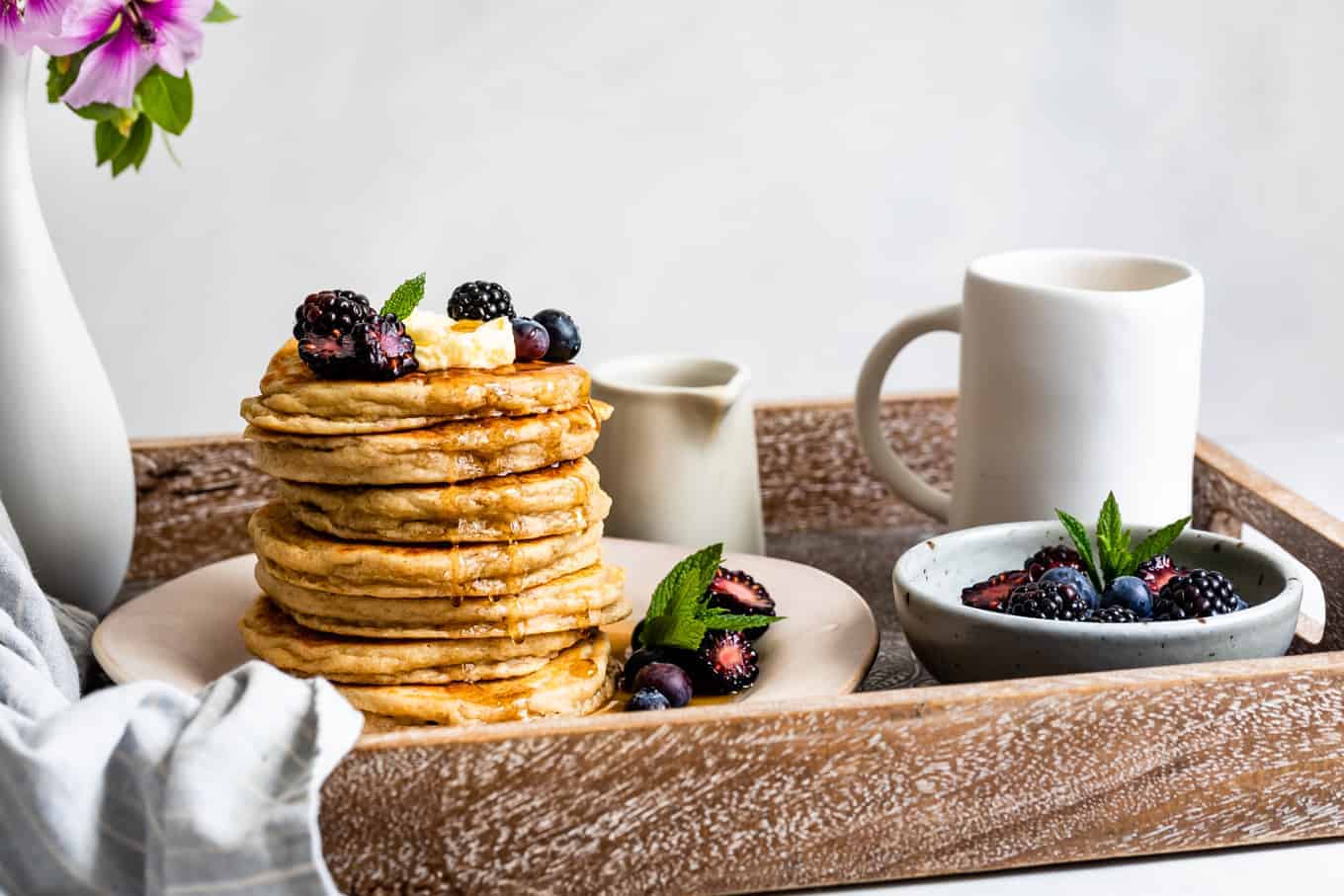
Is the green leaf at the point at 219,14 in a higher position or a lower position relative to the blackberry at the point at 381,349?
higher

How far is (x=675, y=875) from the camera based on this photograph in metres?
0.98

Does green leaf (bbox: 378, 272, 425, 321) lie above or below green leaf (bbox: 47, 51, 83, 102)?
below

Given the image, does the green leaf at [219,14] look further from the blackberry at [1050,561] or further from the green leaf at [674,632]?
the blackberry at [1050,561]

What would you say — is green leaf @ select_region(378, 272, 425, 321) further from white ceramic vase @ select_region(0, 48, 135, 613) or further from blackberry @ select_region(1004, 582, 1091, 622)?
blackberry @ select_region(1004, 582, 1091, 622)

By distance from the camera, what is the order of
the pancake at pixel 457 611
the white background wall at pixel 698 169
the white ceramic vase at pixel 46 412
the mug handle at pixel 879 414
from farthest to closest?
the white background wall at pixel 698 169 < the mug handle at pixel 879 414 < the white ceramic vase at pixel 46 412 < the pancake at pixel 457 611

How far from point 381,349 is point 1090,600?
0.54 m

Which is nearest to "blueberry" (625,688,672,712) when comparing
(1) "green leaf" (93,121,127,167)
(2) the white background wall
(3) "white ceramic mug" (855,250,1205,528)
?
(3) "white ceramic mug" (855,250,1205,528)

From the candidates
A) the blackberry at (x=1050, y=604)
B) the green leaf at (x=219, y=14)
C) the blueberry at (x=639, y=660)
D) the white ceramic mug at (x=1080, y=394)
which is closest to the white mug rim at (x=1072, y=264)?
the white ceramic mug at (x=1080, y=394)

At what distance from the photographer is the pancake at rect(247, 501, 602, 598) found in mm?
1081

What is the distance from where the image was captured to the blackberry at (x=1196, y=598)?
1095 millimetres

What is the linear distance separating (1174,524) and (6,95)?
100cm

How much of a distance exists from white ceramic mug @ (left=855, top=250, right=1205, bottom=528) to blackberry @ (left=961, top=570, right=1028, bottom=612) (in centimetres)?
20

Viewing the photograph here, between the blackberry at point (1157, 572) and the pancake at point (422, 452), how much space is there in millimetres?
445

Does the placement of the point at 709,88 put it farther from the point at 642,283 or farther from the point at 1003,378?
the point at 1003,378
